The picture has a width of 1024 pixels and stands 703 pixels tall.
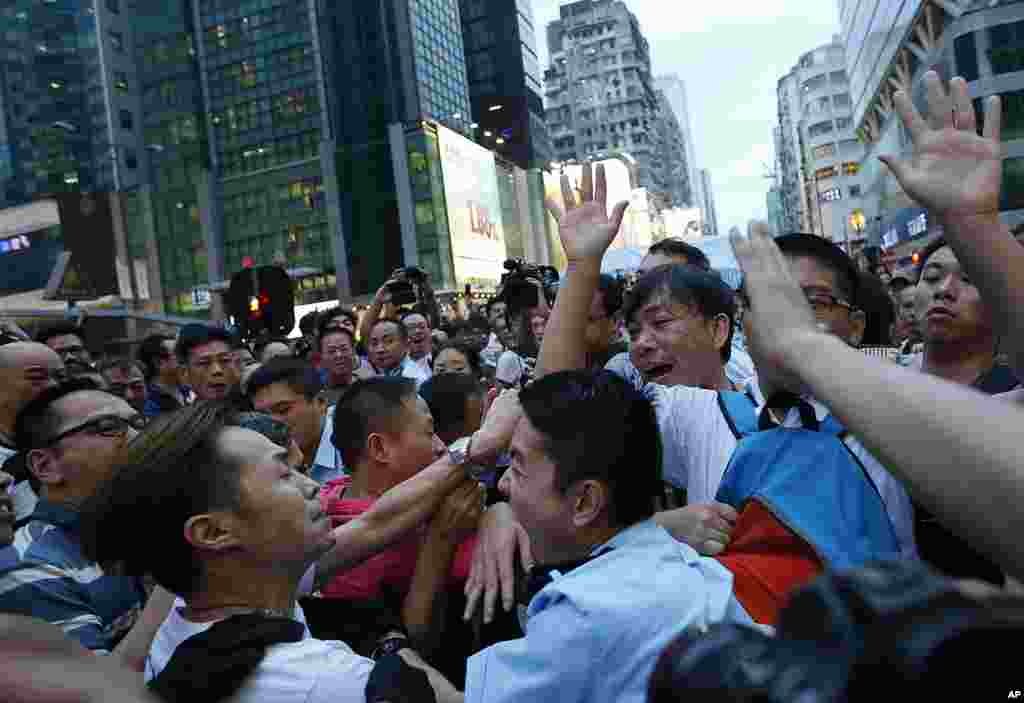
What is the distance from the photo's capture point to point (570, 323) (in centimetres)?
271

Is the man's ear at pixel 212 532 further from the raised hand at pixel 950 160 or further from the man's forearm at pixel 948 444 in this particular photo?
the raised hand at pixel 950 160

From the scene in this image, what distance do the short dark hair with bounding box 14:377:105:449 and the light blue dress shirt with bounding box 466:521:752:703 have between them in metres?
2.28

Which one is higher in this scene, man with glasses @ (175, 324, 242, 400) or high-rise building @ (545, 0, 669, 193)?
high-rise building @ (545, 0, 669, 193)

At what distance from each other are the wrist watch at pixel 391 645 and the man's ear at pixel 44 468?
5.09 ft

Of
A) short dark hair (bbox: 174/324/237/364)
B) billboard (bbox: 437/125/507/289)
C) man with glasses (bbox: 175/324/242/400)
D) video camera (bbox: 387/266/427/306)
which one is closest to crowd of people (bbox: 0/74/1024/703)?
man with glasses (bbox: 175/324/242/400)

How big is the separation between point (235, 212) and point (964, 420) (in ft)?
211

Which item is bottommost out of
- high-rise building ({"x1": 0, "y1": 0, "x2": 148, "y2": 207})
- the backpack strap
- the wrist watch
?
the wrist watch

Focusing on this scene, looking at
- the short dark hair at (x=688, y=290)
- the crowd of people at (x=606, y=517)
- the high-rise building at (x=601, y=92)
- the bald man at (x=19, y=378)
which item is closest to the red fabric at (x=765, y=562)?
the crowd of people at (x=606, y=517)

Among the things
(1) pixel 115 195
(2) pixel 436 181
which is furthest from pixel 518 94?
(1) pixel 115 195

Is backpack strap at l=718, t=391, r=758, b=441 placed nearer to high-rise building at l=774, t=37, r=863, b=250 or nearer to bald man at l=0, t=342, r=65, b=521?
bald man at l=0, t=342, r=65, b=521

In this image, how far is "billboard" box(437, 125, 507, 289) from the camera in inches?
2229

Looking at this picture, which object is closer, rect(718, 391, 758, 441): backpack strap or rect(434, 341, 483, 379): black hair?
rect(718, 391, 758, 441): backpack strap

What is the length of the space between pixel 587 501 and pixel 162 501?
101 centimetres

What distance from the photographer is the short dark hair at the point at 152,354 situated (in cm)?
761
